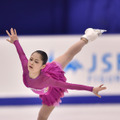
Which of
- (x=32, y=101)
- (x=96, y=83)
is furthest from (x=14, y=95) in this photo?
(x=96, y=83)

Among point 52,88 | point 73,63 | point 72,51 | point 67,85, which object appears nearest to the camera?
point 67,85

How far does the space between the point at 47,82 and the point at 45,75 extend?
0.07 m

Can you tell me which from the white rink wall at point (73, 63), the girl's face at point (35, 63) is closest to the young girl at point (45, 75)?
the girl's face at point (35, 63)

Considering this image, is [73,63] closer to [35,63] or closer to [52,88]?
[52,88]

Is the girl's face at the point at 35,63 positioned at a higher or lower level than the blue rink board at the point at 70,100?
higher

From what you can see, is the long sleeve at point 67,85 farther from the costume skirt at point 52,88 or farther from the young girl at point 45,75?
the costume skirt at point 52,88

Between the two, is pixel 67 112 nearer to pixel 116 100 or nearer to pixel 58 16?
pixel 116 100

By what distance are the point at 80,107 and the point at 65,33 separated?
1.22 m

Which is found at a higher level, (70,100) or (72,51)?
(72,51)

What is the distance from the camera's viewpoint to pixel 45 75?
2117 mm

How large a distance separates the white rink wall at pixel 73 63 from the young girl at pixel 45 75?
1.45 m

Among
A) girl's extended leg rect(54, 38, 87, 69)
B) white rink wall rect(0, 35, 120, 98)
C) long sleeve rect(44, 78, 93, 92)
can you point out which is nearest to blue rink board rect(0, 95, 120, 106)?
white rink wall rect(0, 35, 120, 98)

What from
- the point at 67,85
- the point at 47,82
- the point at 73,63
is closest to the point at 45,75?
the point at 47,82

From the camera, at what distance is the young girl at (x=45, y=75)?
6.74 ft
